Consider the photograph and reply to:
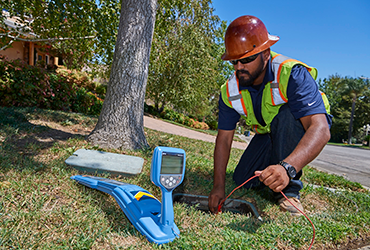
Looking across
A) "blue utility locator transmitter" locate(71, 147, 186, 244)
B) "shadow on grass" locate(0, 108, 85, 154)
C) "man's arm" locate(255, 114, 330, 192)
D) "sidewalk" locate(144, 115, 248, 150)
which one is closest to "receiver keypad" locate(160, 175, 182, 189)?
"blue utility locator transmitter" locate(71, 147, 186, 244)

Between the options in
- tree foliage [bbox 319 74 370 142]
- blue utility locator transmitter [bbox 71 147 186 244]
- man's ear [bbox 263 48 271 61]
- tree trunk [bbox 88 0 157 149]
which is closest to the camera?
blue utility locator transmitter [bbox 71 147 186 244]

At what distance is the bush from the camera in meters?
6.82

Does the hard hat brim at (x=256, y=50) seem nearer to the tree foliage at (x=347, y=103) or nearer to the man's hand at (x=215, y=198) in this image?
the man's hand at (x=215, y=198)

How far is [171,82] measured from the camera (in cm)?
1689

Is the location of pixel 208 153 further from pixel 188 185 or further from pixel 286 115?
pixel 286 115

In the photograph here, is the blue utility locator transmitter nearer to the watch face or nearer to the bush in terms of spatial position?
the watch face

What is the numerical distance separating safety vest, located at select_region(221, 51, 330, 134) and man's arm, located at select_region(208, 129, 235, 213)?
314 millimetres

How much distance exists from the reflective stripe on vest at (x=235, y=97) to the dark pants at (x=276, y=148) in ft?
1.26

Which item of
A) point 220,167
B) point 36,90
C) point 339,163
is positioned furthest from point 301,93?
point 339,163

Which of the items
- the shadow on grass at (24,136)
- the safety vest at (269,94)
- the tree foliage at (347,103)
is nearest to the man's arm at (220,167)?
the safety vest at (269,94)

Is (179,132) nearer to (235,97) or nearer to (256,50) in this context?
(235,97)

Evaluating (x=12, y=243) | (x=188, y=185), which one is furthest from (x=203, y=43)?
(x=12, y=243)

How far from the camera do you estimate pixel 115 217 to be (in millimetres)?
2094

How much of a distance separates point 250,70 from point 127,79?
7.76 ft
